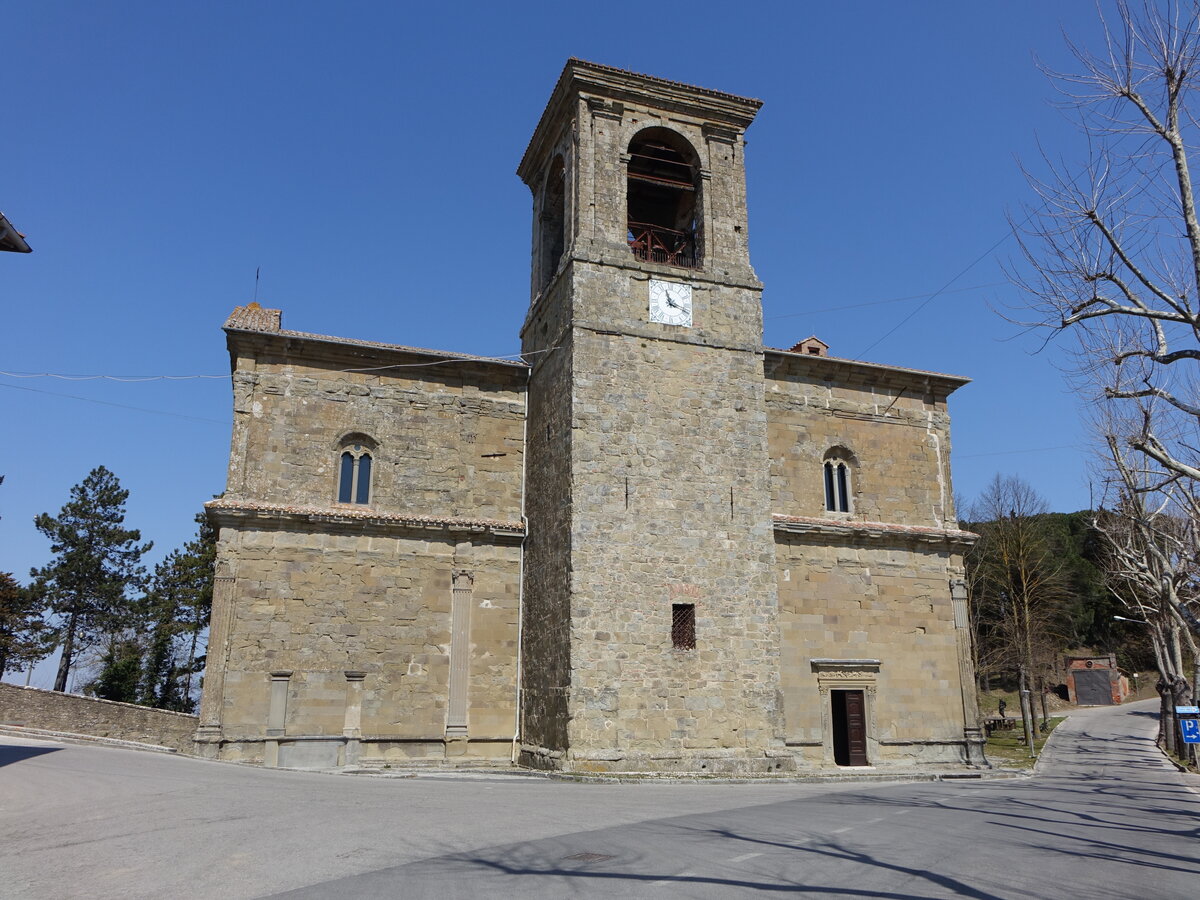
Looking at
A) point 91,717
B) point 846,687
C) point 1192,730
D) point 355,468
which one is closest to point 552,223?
point 355,468

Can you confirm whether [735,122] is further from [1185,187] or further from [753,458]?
[1185,187]

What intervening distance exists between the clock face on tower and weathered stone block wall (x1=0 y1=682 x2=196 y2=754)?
47.0 feet

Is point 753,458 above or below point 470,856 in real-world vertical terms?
above

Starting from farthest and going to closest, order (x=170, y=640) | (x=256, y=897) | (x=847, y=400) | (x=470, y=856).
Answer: (x=170, y=640)
(x=847, y=400)
(x=470, y=856)
(x=256, y=897)

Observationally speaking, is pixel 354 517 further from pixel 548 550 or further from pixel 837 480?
pixel 837 480

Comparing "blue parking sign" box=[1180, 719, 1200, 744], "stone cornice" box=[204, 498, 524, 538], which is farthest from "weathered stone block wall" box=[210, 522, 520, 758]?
"blue parking sign" box=[1180, 719, 1200, 744]

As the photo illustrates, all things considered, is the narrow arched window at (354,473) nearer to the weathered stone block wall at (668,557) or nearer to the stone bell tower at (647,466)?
the stone bell tower at (647,466)

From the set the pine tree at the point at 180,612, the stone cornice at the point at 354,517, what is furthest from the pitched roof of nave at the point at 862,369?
the pine tree at the point at 180,612

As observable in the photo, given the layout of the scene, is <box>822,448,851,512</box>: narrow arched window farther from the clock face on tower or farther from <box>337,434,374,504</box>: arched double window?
<box>337,434,374,504</box>: arched double window

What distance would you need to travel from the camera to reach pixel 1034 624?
39.1 meters

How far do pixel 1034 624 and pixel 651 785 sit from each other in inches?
1136

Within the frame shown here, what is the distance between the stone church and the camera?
733 inches

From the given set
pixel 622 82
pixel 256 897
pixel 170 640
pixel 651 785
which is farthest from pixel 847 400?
pixel 170 640

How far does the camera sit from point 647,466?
19.7 m
